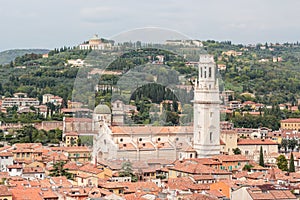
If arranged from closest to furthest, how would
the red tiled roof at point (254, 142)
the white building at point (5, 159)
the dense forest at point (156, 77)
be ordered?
the white building at point (5, 159), the red tiled roof at point (254, 142), the dense forest at point (156, 77)

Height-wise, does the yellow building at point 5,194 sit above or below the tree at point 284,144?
below

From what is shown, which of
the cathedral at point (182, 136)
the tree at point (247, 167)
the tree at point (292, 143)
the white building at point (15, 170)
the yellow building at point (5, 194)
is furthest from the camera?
the tree at point (292, 143)

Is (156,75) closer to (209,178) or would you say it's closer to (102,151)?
(102,151)

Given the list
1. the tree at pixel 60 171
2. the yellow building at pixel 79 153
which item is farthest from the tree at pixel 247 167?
the yellow building at pixel 79 153

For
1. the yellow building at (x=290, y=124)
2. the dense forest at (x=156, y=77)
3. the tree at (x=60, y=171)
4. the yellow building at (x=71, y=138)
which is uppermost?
the dense forest at (x=156, y=77)

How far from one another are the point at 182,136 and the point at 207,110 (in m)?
1.14

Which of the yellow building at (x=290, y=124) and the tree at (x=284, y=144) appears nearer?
the tree at (x=284, y=144)

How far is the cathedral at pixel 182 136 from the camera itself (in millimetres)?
27250

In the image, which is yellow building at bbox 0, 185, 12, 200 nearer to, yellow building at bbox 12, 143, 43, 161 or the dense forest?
yellow building at bbox 12, 143, 43, 161

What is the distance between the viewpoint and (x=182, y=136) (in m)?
28.3

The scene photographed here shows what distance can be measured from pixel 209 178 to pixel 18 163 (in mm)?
6322

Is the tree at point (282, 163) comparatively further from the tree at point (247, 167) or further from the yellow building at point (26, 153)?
the yellow building at point (26, 153)

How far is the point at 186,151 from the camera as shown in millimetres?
27641

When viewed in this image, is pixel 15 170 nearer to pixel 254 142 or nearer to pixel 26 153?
pixel 26 153
